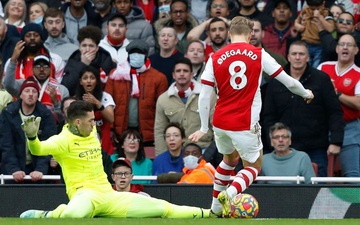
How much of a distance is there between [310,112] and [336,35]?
1888 mm

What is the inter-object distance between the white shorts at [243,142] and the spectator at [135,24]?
5435mm

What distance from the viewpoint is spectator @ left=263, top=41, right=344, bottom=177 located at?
14.7 metres

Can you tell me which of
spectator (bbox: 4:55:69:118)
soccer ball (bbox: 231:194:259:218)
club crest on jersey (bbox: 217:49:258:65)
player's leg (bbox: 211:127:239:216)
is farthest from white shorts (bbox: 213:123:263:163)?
spectator (bbox: 4:55:69:118)

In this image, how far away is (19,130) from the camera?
47.2ft

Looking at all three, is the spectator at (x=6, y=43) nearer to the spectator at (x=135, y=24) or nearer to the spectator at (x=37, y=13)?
the spectator at (x=37, y=13)

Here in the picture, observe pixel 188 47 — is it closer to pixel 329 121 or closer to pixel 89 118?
pixel 329 121

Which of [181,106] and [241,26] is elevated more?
[241,26]

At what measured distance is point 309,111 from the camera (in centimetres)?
1481

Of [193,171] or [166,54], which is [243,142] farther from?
[166,54]

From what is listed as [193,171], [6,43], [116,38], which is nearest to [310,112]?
[193,171]

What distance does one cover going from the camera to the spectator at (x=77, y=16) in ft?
55.5

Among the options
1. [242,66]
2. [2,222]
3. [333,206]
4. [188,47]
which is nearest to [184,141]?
[188,47]

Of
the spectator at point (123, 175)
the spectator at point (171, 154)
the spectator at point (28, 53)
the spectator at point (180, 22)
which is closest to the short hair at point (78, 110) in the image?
the spectator at point (123, 175)

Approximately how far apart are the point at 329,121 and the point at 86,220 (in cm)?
518
